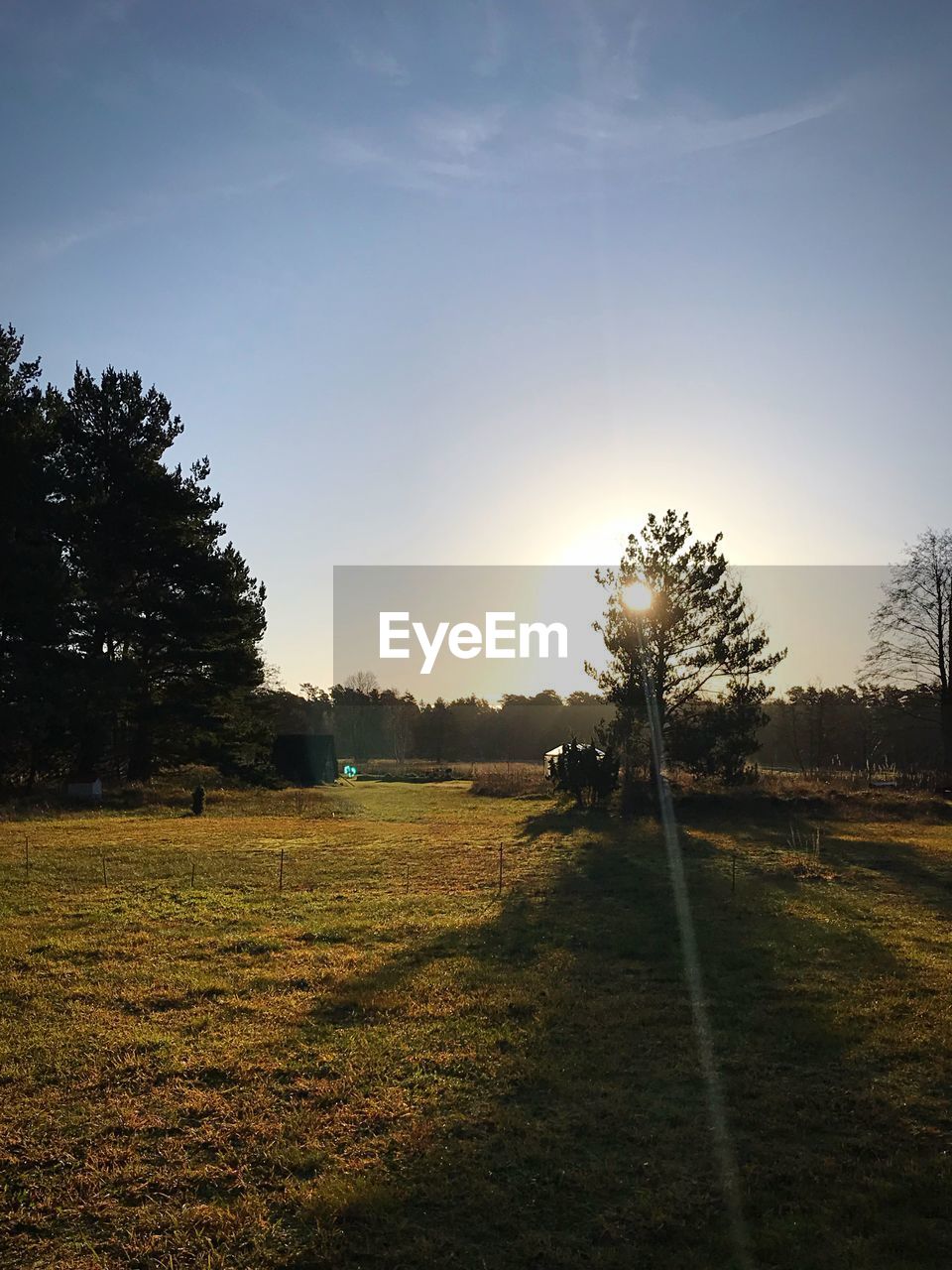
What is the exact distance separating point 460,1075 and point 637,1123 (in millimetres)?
1541

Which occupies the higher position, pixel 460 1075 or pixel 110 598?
pixel 110 598

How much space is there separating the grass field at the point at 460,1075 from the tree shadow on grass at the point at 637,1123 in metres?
0.02

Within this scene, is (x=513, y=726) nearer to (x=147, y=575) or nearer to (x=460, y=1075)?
(x=147, y=575)

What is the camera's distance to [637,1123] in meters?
5.91

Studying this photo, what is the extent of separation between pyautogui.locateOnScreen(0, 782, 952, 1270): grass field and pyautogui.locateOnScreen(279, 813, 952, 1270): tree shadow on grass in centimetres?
2

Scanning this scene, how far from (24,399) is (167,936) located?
18875 mm

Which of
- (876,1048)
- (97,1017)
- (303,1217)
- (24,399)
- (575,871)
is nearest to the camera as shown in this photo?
(303,1217)

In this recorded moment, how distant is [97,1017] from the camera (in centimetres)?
796

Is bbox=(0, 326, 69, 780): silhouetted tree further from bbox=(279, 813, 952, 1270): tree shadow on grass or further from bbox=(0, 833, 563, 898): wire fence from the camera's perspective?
bbox=(279, 813, 952, 1270): tree shadow on grass

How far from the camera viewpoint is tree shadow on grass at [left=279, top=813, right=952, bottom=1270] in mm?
4512

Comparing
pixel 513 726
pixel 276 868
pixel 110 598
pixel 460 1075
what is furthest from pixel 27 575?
pixel 513 726

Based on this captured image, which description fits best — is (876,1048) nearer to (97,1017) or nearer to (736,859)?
(97,1017)

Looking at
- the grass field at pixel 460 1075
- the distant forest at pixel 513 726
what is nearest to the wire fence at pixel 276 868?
the grass field at pixel 460 1075

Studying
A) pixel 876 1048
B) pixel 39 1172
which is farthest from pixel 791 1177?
pixel 39 1172
